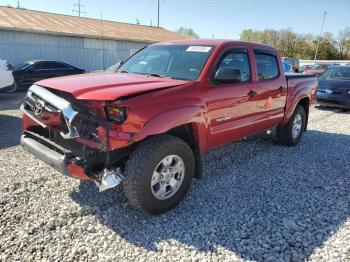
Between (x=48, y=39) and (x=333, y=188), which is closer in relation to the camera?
(x=333, y=188)

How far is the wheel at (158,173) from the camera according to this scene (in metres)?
3.17

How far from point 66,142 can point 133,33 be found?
21.1 meters

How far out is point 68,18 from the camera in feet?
72.9

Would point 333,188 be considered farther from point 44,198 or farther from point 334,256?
point 44,198

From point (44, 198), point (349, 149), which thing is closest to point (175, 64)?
point (44, 198)

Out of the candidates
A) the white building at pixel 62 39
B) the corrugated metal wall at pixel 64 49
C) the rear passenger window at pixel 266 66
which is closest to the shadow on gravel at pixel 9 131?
the rear passenger window at pixel 266 66

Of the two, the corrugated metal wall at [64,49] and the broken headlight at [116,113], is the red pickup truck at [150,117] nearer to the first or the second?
the broken headlight at [116,113]

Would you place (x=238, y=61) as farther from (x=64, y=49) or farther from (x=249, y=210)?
(x=64, y=49)

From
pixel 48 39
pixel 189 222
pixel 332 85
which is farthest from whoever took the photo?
pixel 48 39

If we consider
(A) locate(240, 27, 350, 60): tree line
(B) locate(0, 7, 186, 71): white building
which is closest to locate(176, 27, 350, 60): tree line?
(A) locate(240, 27, 350, 60): tree line

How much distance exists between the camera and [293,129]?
20.9ft

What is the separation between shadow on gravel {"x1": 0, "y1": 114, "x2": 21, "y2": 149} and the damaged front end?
280 centimetres

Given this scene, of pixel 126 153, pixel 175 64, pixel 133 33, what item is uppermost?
pixel 133 33

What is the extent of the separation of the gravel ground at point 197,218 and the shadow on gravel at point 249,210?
0.03 feet
